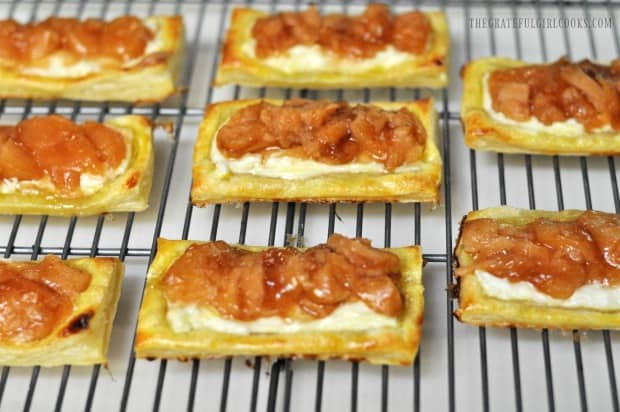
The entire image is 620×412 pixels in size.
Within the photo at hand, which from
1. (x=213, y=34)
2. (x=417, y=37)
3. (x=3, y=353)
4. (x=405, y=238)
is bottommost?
(x=3, y=353)

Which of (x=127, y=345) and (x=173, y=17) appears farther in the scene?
(x=173, y=17)

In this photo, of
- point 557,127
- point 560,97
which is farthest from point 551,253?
point 560,97

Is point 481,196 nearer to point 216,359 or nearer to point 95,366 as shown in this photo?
point 216,359

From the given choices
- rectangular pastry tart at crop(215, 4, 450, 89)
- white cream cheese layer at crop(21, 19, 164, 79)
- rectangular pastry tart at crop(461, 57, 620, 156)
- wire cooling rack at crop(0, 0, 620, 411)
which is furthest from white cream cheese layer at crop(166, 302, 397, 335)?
white cream cheese layer at crop(21, 19, 164, 79)

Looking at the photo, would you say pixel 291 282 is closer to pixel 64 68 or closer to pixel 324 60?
pixel 324 60

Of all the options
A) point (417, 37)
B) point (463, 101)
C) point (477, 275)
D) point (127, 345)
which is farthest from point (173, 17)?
point (477, 275)

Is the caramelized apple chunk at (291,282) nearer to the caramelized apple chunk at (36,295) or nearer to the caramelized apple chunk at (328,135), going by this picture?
the caramelized apple chunk at (36,295)

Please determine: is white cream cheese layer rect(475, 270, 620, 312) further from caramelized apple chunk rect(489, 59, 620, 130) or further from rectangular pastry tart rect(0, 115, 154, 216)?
rectangular pastry tart rect(0, 115, 154, 216)

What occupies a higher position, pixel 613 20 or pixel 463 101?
pixel 613 20
